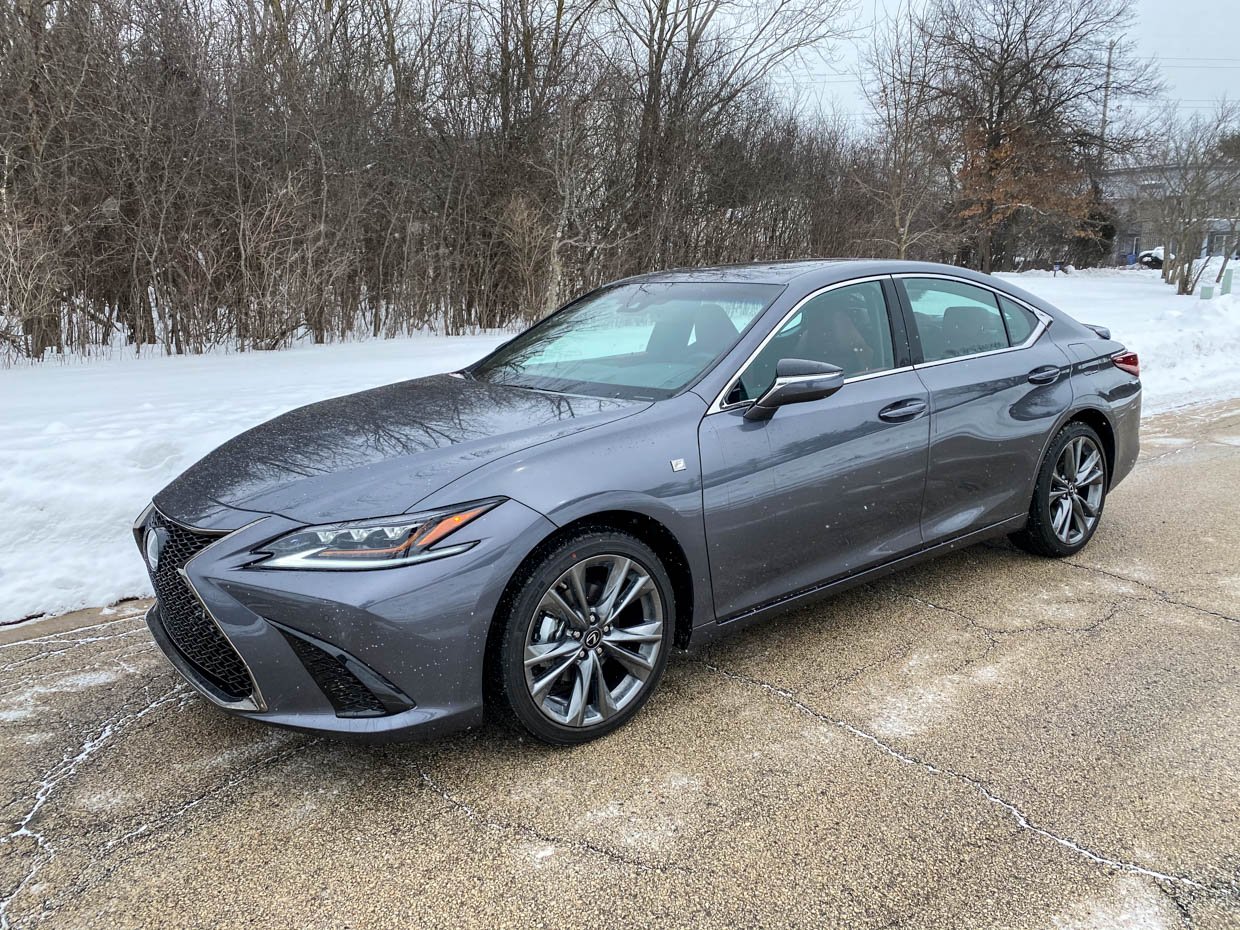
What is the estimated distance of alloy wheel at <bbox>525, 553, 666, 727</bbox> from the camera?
2.80 metres

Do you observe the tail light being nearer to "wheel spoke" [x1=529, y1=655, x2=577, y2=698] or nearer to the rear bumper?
the rear bumper

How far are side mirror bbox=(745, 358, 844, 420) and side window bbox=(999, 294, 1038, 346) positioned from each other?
1.68 meters

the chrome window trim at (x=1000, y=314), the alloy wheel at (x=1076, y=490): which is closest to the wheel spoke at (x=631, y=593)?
the chrome window trim at (x=1000, y=314)

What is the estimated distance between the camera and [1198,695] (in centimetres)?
328

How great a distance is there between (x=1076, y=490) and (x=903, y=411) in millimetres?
1591

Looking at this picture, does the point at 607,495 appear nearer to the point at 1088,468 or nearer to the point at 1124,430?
the point at 1088,468

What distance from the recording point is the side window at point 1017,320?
4.50 m

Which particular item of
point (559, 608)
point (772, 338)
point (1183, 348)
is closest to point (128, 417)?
point (559, 608)

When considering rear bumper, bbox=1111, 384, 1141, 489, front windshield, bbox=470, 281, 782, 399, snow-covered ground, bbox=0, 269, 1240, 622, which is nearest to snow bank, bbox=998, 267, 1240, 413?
snow-covered ground, bbox=0, 269, 1240, 622

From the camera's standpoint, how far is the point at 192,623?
9.00 feet

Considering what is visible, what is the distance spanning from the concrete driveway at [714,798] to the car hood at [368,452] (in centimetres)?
84

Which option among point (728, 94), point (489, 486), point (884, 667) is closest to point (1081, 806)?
point (884, 667)

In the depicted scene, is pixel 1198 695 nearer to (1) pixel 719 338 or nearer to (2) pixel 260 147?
(1) pixel 719 338

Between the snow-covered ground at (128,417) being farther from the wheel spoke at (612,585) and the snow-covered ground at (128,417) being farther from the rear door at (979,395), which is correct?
the rear door at (979,395)
